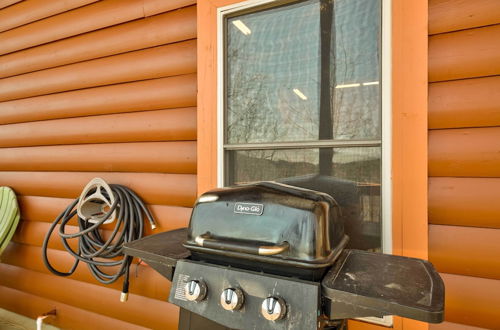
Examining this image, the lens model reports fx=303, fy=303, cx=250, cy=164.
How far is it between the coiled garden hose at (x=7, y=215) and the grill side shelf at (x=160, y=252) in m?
1.93

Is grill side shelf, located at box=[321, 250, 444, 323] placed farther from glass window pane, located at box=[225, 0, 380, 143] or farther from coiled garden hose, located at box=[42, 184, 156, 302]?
coiled garden hose, located at box=[42, 184, 156, 302]

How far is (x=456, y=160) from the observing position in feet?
3.92

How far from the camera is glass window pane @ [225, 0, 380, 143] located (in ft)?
4.34

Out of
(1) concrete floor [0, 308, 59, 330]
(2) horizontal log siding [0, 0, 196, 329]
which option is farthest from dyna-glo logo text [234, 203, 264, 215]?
(1) concrete floor [0, 308, 59, 330]

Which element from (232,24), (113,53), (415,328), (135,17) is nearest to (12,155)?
(113,53)

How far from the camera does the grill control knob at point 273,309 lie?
814mm

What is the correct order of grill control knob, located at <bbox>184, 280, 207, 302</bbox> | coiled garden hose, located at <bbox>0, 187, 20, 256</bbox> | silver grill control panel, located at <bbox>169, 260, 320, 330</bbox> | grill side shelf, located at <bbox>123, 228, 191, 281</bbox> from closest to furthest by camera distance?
silver grill control panel, located at <bbox>169, 260, 320, 330</bbox>, grill control knob, located at <bbox>184, 280, 207, 302</bbox>, grill side shelf, located at <bbox>123, 228, 191, 281</bbox>, coiled garden hose, located at <bbox>0, 187, 20, 256</bbox>

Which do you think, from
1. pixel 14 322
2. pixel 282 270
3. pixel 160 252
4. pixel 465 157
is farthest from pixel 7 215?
pixel 465 157

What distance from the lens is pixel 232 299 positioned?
0.87 metres

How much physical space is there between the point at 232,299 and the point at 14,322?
2.81 metres

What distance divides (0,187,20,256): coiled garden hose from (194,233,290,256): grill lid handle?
7.50ft

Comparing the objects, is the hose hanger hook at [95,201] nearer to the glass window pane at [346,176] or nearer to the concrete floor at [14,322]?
the glass window pane at [346,176]

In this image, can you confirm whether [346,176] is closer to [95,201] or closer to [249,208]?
[249,208]

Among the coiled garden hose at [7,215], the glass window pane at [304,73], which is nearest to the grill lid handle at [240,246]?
the glass window pane at [304,73]
